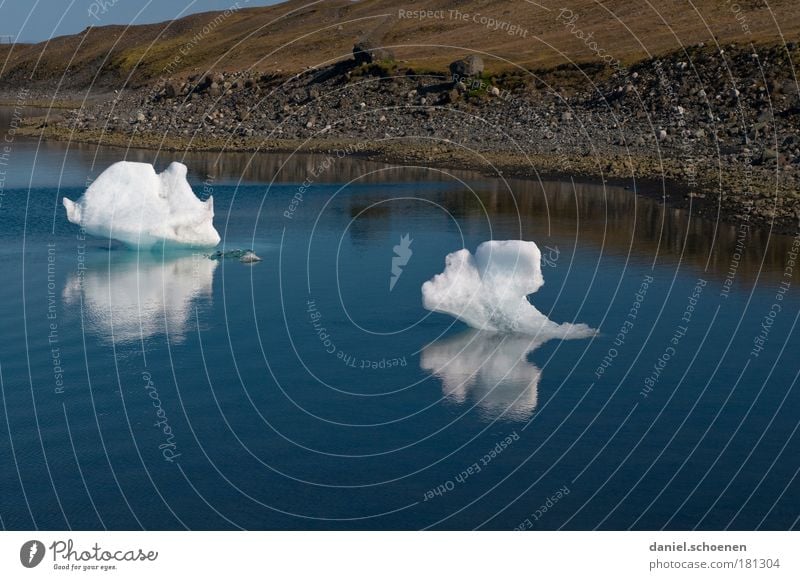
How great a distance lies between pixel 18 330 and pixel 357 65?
75963 mm

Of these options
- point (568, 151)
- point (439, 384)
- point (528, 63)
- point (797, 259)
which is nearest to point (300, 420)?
point (439, 384)

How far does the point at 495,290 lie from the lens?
3075cm

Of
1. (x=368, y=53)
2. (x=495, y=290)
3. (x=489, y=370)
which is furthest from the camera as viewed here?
(x=368, y=53)

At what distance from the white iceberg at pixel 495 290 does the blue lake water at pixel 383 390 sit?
A: 2.04 ft

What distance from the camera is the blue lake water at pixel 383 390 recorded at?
68.8 ft

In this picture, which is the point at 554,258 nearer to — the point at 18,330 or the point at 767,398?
the point at 767,398

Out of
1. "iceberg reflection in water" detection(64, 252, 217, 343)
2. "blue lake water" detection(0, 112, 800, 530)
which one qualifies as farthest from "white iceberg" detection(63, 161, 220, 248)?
"blue lake water" detection(0, 112, 800, 530)

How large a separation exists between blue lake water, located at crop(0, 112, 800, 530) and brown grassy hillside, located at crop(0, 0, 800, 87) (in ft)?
96.4

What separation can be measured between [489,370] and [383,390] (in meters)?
2.80

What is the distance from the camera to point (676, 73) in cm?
7969

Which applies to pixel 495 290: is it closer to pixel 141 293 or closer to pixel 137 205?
pixel 141 293

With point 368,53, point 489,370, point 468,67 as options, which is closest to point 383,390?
point 489,370

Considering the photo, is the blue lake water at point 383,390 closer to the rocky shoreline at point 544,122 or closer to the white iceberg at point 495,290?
the white iceberg at point 495,290

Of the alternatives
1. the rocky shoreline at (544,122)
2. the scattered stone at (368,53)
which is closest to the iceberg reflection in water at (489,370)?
the rocky shoreline at (544,122)
